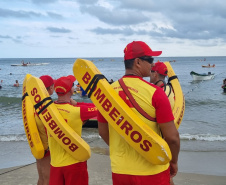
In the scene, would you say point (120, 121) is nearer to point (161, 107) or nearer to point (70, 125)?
point (161, 107)

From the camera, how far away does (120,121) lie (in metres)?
2.25

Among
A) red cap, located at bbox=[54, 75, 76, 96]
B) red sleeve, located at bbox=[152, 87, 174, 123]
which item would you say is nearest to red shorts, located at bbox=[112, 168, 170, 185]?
red sleeve, located at bbox=[152, 87, 174, 123]

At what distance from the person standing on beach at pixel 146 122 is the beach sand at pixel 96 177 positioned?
3.14m

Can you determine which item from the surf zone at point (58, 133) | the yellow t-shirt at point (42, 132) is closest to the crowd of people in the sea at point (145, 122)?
the surf zone at point (58, 133)

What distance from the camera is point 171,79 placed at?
15.5 feet

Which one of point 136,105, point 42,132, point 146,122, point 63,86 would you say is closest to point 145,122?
point 146,122

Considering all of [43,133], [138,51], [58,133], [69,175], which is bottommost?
[69,175]

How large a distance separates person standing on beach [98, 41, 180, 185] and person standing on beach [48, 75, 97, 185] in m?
0.89

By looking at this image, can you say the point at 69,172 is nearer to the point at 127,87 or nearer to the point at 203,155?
the point at 127,87

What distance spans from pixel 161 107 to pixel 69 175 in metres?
1.67

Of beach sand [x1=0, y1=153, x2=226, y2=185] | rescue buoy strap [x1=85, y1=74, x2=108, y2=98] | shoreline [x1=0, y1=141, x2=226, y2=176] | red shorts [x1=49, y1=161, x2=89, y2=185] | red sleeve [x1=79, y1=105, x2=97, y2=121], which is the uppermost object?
rescue buoy strap [x1=85, y1=74, x2=108, y2=98]

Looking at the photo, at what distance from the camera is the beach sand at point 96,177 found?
5.38 m

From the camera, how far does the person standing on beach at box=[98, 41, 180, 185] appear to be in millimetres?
2150

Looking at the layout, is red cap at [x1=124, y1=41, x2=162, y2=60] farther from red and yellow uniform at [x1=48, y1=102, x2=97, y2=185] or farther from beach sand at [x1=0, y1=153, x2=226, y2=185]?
beach sand at [x1=0, y1=153, x2=226, y2=185]
